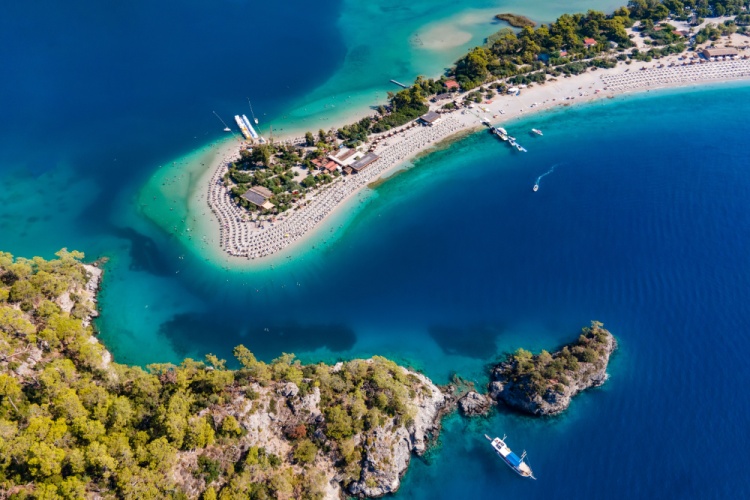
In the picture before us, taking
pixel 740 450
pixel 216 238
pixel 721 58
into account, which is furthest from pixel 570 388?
pixel 721 58

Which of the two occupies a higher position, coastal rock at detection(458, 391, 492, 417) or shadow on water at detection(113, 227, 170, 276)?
shadow on water at detection(113, 227, 170, 276)

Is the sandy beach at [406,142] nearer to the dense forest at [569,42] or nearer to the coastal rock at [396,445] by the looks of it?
the dense forest at [569,42]

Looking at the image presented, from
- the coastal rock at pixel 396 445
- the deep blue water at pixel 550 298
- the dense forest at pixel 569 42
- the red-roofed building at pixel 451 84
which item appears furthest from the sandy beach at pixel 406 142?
the coastal rock at pixel 396 445

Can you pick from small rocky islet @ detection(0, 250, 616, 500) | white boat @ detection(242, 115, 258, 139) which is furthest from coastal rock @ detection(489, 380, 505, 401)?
white boat @ detection(242, 115, 258, 139)

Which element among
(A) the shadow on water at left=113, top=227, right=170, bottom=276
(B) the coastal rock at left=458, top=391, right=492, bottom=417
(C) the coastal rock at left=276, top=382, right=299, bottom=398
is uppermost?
(A) the shadow on water at left=113, top=227, right=170, bottom=276

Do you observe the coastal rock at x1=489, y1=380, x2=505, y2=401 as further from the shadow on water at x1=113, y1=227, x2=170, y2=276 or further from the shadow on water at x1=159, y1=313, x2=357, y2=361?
the shadow on water at x1=113, y1=227, x2=170, y2=276

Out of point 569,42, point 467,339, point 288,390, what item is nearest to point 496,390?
point 467,339
